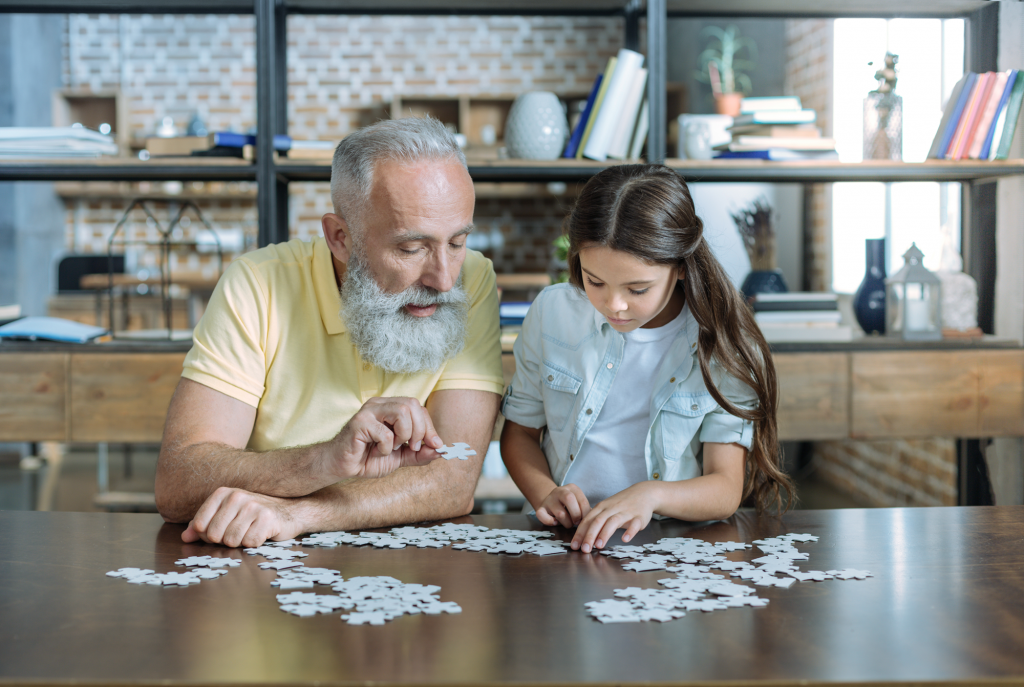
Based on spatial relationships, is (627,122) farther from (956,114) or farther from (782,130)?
(956,114)

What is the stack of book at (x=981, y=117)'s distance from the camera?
2.48 m

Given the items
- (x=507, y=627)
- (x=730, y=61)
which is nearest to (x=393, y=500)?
(x=507, y=627)

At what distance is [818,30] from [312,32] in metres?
3.49

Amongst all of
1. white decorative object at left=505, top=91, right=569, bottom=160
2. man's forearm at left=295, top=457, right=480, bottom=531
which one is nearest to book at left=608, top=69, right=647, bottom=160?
white decorative object at left=505, top=91, right=569, bottom=160

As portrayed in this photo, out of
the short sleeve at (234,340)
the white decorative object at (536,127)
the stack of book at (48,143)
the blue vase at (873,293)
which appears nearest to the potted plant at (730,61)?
the blue vase at (873,293)

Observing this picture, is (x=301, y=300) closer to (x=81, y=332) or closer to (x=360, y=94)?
(x=81, y=332)

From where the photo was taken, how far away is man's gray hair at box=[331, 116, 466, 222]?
4.90 ft

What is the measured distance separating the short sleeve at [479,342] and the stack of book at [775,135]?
1.22 m

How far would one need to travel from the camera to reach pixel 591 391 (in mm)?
1597

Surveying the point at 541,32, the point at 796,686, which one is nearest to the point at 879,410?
the point at 796,686

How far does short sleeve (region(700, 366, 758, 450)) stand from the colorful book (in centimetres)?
153

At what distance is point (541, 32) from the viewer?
6.32 meters

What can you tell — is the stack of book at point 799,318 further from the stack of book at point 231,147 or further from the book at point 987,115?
the stack of book at point 231,147

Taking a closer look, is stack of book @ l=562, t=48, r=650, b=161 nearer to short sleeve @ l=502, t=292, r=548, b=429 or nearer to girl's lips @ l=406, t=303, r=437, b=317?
short sleeve @ l=502, t=292, r=548, b=429
